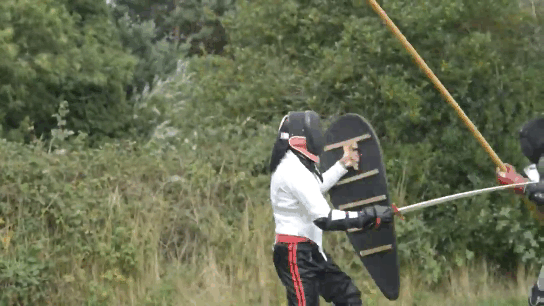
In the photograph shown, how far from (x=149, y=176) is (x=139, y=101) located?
8.53 meters

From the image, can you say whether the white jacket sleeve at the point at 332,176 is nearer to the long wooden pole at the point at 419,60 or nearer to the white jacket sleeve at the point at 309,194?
the white jacket sleeve at the point at 309,194

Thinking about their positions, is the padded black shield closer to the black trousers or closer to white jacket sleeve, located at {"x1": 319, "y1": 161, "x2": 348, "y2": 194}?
white jacket sleeve, located at {"x1": 319, "y1": 161, "x2": 348, "y2": 194}

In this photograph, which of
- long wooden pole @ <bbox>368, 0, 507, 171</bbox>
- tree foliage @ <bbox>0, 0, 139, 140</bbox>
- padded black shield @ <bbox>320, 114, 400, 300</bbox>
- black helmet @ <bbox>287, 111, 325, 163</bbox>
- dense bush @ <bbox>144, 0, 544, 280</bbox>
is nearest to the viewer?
black helmet @ <bbox>287, 111, 325, 163</bbox>

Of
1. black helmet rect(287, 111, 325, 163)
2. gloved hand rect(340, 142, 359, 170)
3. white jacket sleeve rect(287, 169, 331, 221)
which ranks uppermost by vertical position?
black helmet rect(287, 111, 325, 163)

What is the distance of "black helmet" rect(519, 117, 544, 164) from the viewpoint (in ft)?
21.9

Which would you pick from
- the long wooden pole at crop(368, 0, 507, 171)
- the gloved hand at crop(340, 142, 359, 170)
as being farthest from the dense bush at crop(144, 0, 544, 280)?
the gloved hand at crop(340, 142, 359, 170)

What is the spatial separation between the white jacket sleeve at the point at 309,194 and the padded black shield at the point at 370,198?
1.79 ft

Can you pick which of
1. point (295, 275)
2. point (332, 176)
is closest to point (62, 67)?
point (332, 176)

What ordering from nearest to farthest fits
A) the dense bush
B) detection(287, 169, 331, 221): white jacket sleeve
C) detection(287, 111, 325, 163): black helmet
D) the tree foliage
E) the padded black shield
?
1. detection(287, 169, 331, 221): white jacket sleeve
2. detection(287, 111, 325, 163): black helmet
3. the padded black shield
4. the dense bush
5. the tree foliage

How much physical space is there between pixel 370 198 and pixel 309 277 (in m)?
0.70

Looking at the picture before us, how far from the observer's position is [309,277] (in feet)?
19.1

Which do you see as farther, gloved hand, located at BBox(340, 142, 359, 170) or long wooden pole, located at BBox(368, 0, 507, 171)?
long wooden pole, located at BBox(368, 0, 507, 171)

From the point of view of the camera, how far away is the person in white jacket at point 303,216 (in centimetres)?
562

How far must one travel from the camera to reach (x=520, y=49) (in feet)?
33.2
